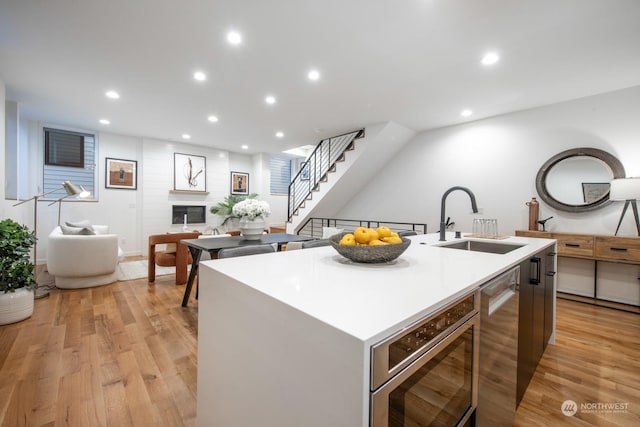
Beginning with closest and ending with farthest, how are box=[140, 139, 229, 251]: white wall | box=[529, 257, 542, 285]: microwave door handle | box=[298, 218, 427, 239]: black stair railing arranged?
box=[529, 257, 542, 285]: microwave door handle < box=[298, 218, 427, 239]: black stair railing < box=[140, 139, 229, 251]: white wall

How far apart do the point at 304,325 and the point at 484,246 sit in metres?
2.13

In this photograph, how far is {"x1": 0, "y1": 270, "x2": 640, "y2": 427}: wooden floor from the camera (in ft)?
4.91

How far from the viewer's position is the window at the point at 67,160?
5117 mm

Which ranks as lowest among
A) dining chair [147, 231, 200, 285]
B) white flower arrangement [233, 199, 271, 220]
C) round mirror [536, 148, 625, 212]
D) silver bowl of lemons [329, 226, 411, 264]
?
dining chair [147, 231, 200, 285]

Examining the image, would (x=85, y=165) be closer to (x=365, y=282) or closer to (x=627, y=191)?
(x=365, y=282)

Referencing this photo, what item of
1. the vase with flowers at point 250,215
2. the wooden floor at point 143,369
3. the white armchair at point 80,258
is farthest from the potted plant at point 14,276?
the vase with flowers at point 250,215

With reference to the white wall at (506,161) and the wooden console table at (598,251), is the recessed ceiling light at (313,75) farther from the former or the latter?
the wooden console table at (598,251)

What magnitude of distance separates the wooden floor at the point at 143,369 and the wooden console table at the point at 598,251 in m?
0.54

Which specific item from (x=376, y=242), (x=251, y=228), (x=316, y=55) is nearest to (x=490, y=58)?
(x=316, y=55)

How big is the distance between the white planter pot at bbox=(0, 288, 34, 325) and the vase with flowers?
209 cm

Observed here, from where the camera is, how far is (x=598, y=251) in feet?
10.5

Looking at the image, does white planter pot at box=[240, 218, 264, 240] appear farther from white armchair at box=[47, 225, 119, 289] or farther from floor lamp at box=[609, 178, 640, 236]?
floor lamp at box=[609, 178, 640, 236]

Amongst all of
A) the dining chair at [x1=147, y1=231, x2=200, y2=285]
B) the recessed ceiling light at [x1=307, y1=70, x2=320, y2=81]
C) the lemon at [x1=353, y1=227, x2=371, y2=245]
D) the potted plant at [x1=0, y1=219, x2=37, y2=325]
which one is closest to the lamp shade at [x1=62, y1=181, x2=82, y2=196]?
the potted plant at [x1=0, y1=219, x2=37, y2=325]

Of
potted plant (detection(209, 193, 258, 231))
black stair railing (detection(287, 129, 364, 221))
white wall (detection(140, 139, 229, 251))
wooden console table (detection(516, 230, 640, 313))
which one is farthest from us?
potted plant (detection(209, 193, 258, 231))
